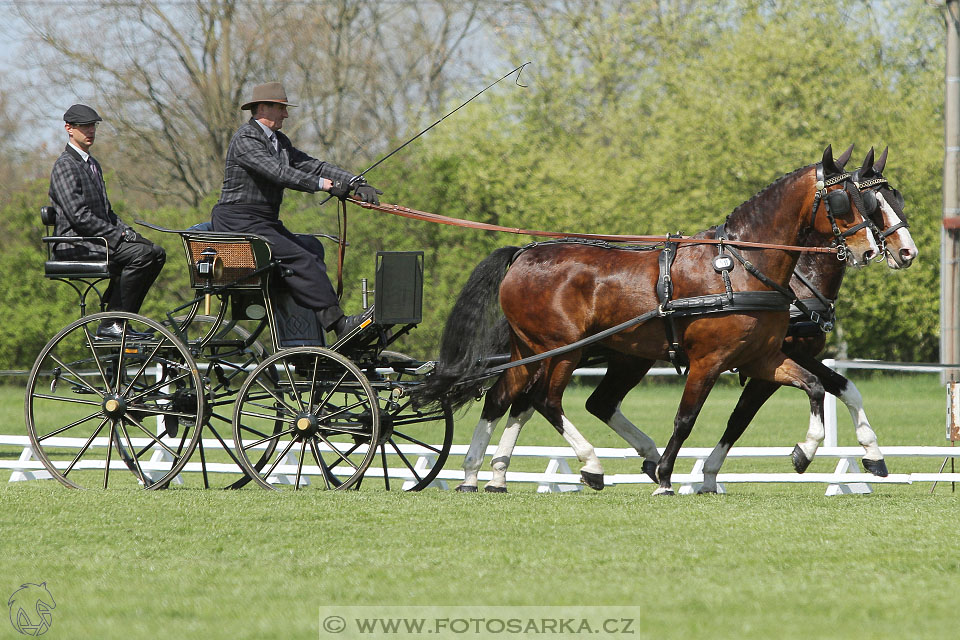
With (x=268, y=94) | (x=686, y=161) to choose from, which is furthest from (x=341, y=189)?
(x=686, y=161)

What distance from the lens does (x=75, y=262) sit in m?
7.30

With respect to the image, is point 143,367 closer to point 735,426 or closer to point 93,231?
point 93,231

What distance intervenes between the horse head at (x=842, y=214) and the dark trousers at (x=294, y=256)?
115 inches

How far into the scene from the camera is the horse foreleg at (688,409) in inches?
283

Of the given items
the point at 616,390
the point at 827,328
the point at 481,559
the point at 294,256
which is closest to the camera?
the point at 481,559

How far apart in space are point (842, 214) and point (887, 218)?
9.9 inches

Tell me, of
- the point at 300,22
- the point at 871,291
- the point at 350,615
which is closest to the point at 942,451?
the point at 350,615

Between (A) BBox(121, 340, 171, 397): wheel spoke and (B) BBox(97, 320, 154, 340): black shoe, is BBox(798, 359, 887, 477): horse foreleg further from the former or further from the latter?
(B) BBox(97, 320, 154, 340): black shoe

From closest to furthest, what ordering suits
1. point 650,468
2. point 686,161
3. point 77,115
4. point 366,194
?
1. point 366,194
2. point 77,115
3. point 650,468
4. point 686,161

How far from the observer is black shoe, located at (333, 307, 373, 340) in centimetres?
729

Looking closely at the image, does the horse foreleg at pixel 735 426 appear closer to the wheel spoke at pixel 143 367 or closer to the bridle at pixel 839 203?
the bridle at pixel 839 203

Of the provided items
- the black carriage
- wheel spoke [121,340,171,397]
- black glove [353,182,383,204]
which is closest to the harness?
the black carriage

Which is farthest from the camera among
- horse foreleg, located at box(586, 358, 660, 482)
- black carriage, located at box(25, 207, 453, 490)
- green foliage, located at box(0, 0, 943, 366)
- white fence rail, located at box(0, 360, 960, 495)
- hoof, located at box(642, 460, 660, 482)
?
green foliage, located at box(0, 0, 943, 366)

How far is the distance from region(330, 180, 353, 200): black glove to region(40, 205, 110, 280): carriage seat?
4.66 feet
